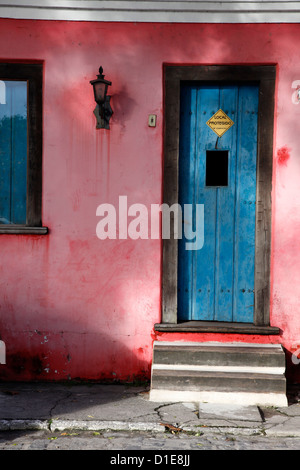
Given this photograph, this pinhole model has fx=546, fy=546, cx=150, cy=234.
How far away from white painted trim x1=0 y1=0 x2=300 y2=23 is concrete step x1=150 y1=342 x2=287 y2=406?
3311mm

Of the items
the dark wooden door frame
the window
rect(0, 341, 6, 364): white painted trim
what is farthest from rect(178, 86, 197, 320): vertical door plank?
rect(0, 341, 6, 364): white painted trim

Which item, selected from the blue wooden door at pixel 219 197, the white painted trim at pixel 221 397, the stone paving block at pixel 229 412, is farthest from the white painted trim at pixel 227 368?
the blue wooden door at pixel 219 197

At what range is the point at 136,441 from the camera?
4.17 m

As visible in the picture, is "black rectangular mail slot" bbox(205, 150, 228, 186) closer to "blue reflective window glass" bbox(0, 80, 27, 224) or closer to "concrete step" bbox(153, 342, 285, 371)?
"concrete step" bbox(153, 342, 285, 371)

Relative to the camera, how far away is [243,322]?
575cm

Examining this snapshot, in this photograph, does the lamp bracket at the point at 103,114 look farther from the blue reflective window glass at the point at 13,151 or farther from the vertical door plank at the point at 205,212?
the vertical door plank at the point at 205,212

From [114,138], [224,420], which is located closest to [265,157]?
[114,138]

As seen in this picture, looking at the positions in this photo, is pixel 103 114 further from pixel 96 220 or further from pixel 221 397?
pixel 221 397

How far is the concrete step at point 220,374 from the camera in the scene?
5055 millimetres

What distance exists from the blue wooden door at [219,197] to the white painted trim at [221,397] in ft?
2.97

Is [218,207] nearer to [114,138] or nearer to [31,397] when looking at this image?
[114,138]

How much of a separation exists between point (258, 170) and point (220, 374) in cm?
209

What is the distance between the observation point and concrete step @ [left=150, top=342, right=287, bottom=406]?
505 cm

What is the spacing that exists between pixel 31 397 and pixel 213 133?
319cm
